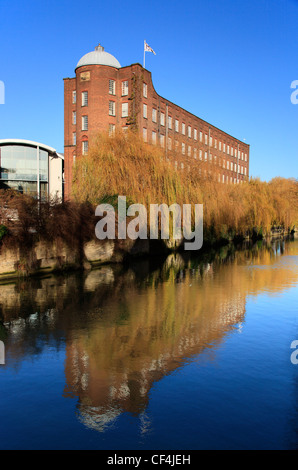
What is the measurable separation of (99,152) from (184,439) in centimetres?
1974

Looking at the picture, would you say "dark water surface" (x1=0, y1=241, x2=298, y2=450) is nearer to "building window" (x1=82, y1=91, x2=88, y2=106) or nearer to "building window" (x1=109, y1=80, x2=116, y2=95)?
→ "building window" (x1=82, y1=91, x2=88, y2=106)

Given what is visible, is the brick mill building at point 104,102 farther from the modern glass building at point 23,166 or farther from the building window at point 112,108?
the modern glass building at point 23,166

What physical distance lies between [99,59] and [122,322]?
147ft

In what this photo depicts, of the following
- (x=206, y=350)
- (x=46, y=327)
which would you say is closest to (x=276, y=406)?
(x=206, y=350)

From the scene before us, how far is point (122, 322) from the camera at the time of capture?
30.1ft

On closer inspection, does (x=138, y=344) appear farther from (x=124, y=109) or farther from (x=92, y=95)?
(x=124, y=109)

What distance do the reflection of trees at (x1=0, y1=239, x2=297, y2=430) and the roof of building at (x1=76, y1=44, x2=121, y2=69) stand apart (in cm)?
3700

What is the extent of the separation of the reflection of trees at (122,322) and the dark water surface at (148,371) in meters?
0.03

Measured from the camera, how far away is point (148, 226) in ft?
75.1

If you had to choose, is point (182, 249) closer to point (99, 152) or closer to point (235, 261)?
point (235, 261)

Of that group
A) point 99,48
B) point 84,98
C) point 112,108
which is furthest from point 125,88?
point 99,48

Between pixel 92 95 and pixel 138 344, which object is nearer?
pixel 138 344

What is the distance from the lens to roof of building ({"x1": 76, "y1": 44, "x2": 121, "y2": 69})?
154 feet

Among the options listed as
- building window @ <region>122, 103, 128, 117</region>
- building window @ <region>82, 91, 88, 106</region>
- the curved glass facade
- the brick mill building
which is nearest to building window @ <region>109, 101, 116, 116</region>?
the brick mill building
